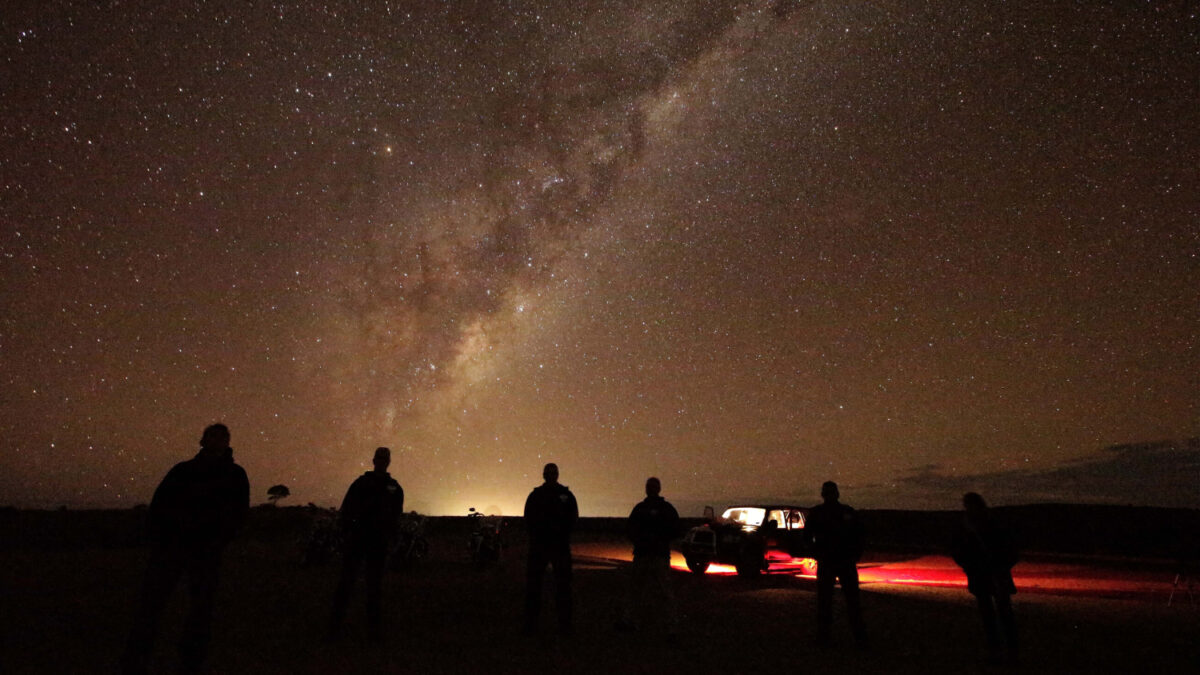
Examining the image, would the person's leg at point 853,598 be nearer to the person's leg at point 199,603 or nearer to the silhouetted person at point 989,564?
the silhouetted person at point 989,564

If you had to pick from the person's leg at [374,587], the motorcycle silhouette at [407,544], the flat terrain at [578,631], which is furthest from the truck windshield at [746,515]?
the person's leg at [374,587]

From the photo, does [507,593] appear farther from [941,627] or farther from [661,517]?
[941,627]

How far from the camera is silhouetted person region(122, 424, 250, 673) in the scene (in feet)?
18.4

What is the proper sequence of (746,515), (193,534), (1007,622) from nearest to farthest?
(193,534), (1007,622), (746,515)

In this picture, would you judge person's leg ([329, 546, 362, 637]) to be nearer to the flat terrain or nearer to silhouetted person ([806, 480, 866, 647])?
the flat terrain

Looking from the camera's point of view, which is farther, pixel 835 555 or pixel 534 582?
pixel 534 582

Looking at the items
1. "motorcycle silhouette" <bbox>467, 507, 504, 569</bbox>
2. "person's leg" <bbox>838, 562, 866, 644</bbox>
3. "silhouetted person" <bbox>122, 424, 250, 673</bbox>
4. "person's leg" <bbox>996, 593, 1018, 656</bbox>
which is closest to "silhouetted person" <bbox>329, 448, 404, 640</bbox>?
"silhouetted person" <bbox>122, 424, 250, 673</bbox>

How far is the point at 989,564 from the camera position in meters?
7.11

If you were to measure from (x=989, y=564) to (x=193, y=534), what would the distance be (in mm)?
7178

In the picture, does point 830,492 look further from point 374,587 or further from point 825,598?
point 374,587

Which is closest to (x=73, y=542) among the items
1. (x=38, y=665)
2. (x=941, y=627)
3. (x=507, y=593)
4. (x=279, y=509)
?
(x=279, y=509)

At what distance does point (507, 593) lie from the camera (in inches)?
515

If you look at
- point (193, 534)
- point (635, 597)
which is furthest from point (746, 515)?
point (193, 534)

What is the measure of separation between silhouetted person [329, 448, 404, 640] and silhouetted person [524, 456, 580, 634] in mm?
1559
